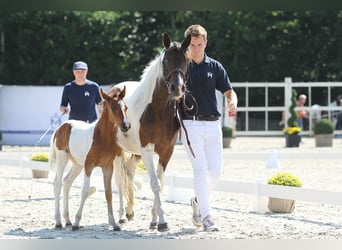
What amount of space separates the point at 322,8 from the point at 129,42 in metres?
27.9

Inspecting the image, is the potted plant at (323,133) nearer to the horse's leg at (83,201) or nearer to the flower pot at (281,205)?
the flower pot at (281,205)

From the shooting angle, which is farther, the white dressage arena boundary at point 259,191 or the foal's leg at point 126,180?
the white dressage arena boundary at point 259,191

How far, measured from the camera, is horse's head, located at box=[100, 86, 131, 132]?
24.3 ft

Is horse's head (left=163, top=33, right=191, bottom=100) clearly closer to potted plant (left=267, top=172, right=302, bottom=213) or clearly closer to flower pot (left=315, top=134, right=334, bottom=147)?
potted plant (left=267, top=172, right=302, bottom=213)

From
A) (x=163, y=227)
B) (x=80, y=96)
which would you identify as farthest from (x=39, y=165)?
(x=163, y=227)

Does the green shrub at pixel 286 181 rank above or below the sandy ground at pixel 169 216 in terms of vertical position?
above

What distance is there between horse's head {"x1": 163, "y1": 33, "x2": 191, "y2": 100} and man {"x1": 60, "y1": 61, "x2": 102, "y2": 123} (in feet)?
6.50

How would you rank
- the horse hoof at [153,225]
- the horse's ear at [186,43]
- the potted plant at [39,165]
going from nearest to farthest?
the horse's ear at [186,43] < the horse hoof at [153,225] < the potted plant at [39,165]

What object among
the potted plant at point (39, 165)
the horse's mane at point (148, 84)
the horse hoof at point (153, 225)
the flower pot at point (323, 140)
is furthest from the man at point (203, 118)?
the flower pot at point (323, 140)

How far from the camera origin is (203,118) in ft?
24.7

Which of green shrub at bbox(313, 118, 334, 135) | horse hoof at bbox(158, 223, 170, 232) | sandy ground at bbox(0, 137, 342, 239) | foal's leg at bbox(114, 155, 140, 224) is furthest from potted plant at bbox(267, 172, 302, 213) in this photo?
green shrub at bbox(313, 118, 334, 135)

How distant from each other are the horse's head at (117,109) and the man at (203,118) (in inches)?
22.3

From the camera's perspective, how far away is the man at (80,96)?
360 inches

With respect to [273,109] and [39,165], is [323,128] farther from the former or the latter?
[39,165]
